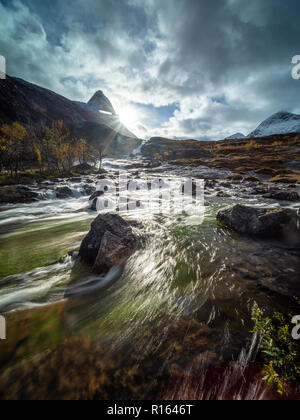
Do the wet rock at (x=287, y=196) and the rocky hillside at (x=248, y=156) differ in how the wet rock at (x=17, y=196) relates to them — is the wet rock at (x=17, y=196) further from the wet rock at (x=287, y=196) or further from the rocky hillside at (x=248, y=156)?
the rocky hillside at (x=248, y=156)

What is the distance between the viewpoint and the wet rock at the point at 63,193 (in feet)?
66.0

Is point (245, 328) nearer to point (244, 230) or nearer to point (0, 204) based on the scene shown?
point (244, 230)

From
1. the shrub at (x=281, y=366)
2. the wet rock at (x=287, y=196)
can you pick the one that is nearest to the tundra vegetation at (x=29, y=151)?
the shrub at (x=281, y=366)

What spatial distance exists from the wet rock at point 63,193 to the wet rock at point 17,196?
222cm

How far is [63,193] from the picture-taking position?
20625mm

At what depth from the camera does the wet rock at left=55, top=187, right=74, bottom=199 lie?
66.0ft

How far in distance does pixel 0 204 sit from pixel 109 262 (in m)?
16.0

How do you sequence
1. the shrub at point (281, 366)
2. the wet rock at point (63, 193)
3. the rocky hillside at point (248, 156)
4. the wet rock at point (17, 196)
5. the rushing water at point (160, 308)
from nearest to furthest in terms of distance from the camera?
the shrub at point (281, 366) < the rushing water at point (160, 308) < the wet rock at point (17, 196) < the wet rock at point (63, 193) < the rocky hillside at point (248, 156)

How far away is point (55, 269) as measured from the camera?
17.4ft

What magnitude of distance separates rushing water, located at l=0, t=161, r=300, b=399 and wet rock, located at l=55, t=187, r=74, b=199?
46.7 ft

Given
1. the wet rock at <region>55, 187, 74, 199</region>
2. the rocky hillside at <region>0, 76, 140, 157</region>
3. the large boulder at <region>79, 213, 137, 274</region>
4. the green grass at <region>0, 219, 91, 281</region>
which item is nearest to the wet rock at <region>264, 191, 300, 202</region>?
the large boulder at <region>79, 213, 137, 274</region>

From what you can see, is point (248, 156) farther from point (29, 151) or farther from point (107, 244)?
point (29, 151)

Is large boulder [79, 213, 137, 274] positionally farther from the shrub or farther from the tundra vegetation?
the tundra vegetation
